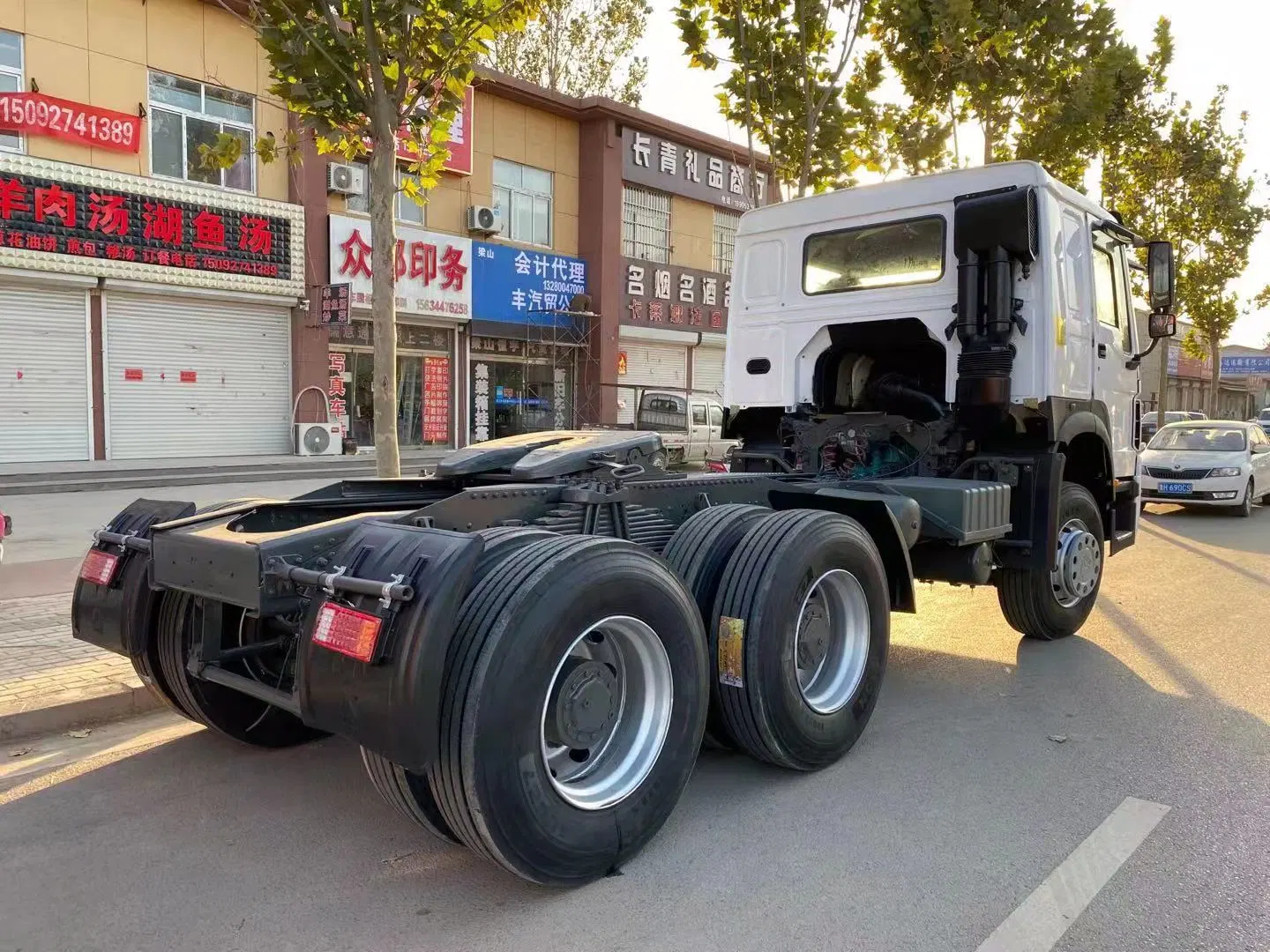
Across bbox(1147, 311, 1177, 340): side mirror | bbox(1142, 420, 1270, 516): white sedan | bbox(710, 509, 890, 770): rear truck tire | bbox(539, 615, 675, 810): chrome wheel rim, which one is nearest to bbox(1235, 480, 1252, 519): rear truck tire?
bbox(1142, 420, 1270, 516): white sedan

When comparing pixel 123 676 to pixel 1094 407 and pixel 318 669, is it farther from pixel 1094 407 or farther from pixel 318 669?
pixel 1094 407

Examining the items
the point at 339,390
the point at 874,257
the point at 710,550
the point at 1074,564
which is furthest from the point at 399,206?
the point at 710,550

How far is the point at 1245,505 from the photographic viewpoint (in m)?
14.7

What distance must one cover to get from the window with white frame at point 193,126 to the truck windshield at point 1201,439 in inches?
634

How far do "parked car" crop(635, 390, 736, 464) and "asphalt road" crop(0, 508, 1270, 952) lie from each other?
41.9 feet

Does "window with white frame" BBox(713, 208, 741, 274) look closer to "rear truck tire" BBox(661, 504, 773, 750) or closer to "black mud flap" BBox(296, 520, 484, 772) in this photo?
"rear truck tire" BBox(661, 504, 773, 750)

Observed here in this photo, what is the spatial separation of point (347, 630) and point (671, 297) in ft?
73.9

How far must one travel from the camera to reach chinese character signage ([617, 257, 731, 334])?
23.5 m

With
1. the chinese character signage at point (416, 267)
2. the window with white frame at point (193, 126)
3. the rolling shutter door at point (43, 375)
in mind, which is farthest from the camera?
the chinese character signage at point (416, 267)

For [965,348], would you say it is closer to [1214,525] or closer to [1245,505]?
[1214,525]

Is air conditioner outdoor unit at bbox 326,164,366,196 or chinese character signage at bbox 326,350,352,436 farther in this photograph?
chinese character signage at bbox 326,350,352,436

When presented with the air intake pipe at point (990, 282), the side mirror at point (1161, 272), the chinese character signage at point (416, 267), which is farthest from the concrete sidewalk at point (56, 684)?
the chinese character signage at point (416, 267)

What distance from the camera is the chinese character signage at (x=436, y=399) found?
20484 mm

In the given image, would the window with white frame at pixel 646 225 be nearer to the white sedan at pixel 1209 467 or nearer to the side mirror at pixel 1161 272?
the white sedan at pixel 1209 467
